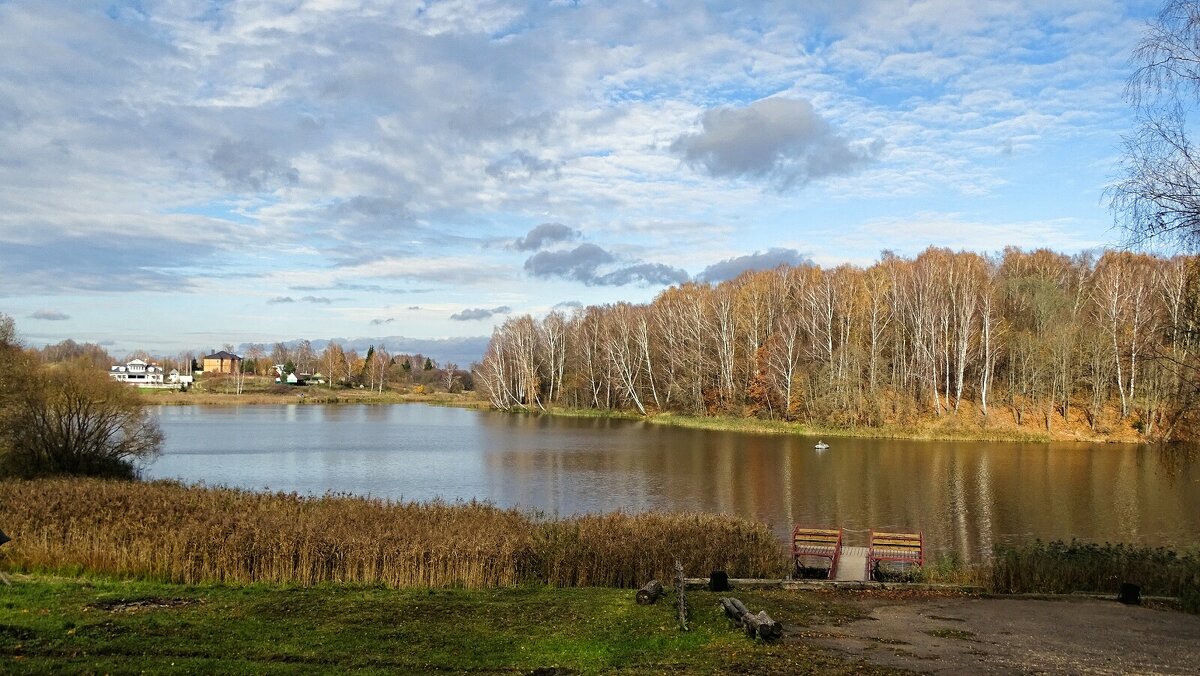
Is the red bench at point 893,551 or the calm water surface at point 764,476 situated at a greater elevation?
the red bench at point 893,551

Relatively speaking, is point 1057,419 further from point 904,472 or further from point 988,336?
point 904,472

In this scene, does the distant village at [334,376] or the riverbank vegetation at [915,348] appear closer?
the riverbank vegetation at [915,348]

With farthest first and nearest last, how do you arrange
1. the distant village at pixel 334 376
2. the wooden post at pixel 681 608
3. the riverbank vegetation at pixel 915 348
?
1. the distant village at pixel 334 376
2. the riverbank vegetation at pixel 915 348
3. the wooden post at pixel 681 608

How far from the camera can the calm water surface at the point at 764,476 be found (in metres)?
25.7

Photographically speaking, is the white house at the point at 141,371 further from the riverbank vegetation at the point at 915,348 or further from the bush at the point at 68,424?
the bush at the point at 68,424

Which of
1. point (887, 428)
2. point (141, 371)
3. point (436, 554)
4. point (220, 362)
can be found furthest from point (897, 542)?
point (220, 362)

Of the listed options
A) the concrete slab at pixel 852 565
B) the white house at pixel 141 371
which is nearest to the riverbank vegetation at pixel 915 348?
the concrete slab at pixel 852 565

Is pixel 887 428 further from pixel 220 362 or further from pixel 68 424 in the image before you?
pixel 220 362

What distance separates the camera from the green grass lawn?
9367 mm

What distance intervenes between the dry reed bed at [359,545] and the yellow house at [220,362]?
180 meters

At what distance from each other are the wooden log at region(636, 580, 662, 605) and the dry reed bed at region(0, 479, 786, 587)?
9.97 ft

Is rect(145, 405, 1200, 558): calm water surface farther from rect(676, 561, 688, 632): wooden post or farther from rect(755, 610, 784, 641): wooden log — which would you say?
rect(676, 561, 688, 632): wooden post

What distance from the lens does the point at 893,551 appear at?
18.7m

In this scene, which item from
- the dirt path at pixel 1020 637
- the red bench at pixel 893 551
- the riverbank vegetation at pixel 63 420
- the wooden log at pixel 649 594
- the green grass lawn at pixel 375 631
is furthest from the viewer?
the riverbank vegetation at pixel 63 420
